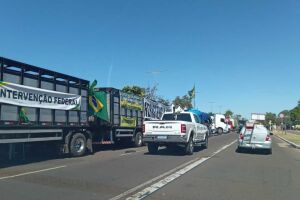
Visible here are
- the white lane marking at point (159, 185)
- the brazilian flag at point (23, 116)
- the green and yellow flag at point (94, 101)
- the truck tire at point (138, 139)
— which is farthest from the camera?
the truck tire at point (138, 139)

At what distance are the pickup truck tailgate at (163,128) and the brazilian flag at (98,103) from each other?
8.00 ft

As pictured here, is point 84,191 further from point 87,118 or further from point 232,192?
point 87,118

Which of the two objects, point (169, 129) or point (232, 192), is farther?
point (169, 129)

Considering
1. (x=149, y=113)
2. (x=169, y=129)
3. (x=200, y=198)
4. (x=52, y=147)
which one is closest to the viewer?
(x=200, y=198)

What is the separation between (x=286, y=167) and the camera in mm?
15641

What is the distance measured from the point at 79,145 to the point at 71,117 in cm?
136

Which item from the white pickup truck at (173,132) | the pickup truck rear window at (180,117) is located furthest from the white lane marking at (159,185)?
the pickup truck rear window at (180,117)

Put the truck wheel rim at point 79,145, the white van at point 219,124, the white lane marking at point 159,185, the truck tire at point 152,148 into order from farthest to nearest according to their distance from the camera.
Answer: the white van at point 219,124 < the truck tire at point 152,148 < the truck wheel rim at point 79,145 < the white lane marking at point 159,185

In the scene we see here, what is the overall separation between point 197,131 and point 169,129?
2753 millimetres

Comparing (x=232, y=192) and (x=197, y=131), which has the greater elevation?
(x=197, y=131)

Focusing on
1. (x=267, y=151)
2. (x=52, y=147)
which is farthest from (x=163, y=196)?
(x=267, y=151)

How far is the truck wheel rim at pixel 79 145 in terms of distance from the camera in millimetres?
17992

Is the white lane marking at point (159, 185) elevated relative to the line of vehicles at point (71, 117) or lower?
lower

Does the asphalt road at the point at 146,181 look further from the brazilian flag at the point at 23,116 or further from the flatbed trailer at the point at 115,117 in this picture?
the flatbed trailer at the point at 115,117
